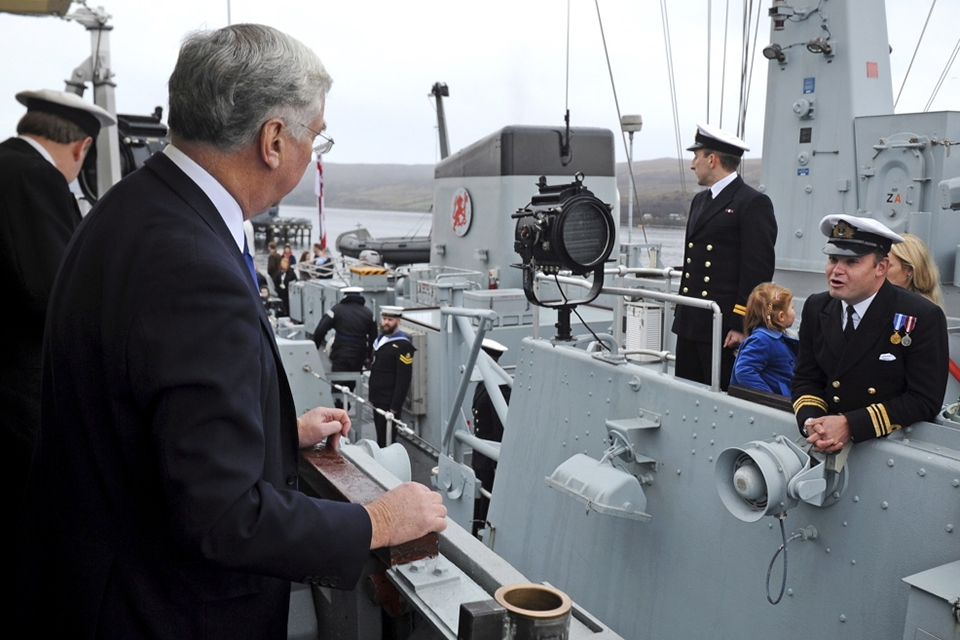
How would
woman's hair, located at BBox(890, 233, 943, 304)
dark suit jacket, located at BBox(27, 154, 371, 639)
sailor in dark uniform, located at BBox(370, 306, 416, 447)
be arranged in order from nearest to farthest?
dark suit jacket, located at BBox(27, 154, 371, 639), woman's hair, located at BBox(890, 233, 943, 304), sailor in dark uniform, located at BBox(370, 306, 416, 447)

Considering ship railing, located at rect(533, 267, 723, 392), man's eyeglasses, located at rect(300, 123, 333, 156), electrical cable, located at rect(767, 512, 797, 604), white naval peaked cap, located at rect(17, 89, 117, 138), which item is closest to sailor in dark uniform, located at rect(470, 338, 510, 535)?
ship railing, located at rect(533, 267, 723, 392)

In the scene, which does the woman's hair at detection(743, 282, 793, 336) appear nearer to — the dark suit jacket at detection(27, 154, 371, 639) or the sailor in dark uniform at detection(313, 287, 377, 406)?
the dark suit jacket at detection(27, 154, 371, 639)

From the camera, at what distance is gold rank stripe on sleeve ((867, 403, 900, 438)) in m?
2.93

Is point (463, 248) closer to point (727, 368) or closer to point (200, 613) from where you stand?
point (727, 368)

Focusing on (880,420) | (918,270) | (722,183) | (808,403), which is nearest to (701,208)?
(722,183)

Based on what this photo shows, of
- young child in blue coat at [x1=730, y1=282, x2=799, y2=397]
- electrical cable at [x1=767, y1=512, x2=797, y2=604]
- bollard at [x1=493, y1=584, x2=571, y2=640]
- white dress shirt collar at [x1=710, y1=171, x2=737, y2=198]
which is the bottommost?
electrical cable at [x1=767, y1=512, x2=797, y2=604]

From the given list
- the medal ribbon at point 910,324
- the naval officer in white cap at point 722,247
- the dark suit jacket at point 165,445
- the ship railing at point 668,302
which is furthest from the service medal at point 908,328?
the dark suit jacket at point 165,445

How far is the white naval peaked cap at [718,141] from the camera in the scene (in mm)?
4602

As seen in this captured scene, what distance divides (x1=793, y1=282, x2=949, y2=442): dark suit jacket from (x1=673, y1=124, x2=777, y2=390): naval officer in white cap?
1.31 m

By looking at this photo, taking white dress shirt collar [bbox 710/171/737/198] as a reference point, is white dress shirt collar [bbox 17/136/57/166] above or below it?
below

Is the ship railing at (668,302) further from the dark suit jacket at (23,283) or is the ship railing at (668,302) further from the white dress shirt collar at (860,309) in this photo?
the dark suit jacket at (23,283)

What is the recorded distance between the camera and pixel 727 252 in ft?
15.5

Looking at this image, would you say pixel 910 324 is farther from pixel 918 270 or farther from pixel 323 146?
pixel 323 146

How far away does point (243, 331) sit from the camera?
127 centimetres
